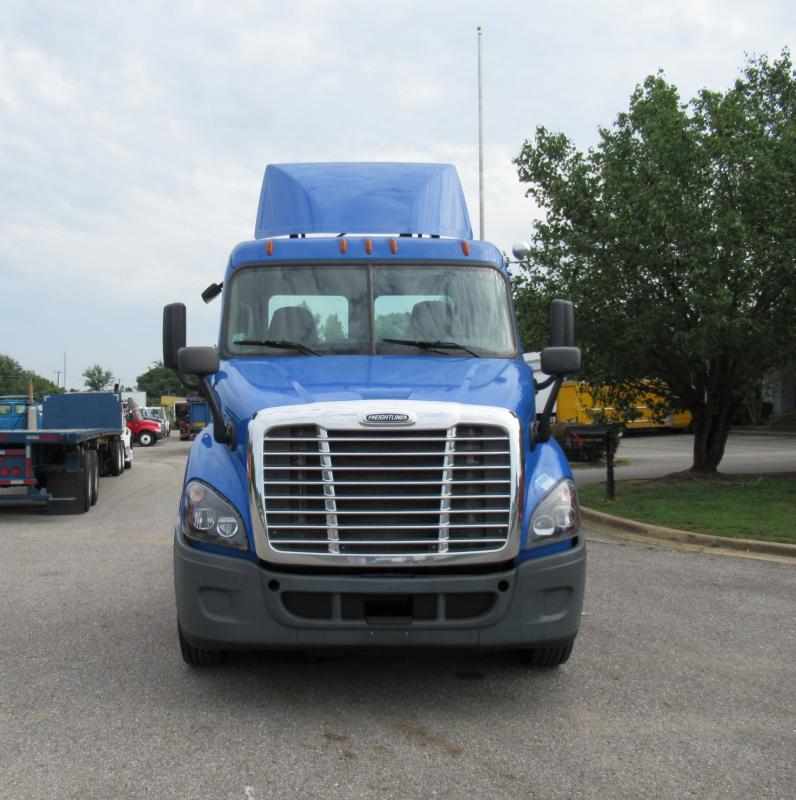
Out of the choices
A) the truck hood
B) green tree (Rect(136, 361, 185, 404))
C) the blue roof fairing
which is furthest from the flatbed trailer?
green tree (Rect(136, 361, 185, 404))

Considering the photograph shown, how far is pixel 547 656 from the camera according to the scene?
519 centimetres

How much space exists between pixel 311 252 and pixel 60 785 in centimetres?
369

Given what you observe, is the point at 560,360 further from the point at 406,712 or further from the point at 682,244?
the point at 682,244

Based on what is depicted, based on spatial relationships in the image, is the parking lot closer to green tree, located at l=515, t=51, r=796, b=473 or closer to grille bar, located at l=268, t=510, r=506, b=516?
grille bar, located at l=268, t=510, r=506, b=516

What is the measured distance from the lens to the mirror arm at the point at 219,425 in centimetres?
497

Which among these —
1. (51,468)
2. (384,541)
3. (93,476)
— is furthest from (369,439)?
(93,476)

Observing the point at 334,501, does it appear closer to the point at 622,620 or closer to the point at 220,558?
the point at 220,558

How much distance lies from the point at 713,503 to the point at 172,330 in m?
8.98

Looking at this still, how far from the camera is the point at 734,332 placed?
13312 mm

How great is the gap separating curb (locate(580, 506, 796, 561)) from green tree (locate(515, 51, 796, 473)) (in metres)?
3.09

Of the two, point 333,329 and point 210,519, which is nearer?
point 210,519

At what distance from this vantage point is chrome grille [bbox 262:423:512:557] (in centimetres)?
456

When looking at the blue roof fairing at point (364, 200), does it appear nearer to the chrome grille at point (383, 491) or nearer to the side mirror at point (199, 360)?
the side mirror at point (199, 360)

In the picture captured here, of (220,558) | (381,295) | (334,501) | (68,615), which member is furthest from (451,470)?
(68,615)
